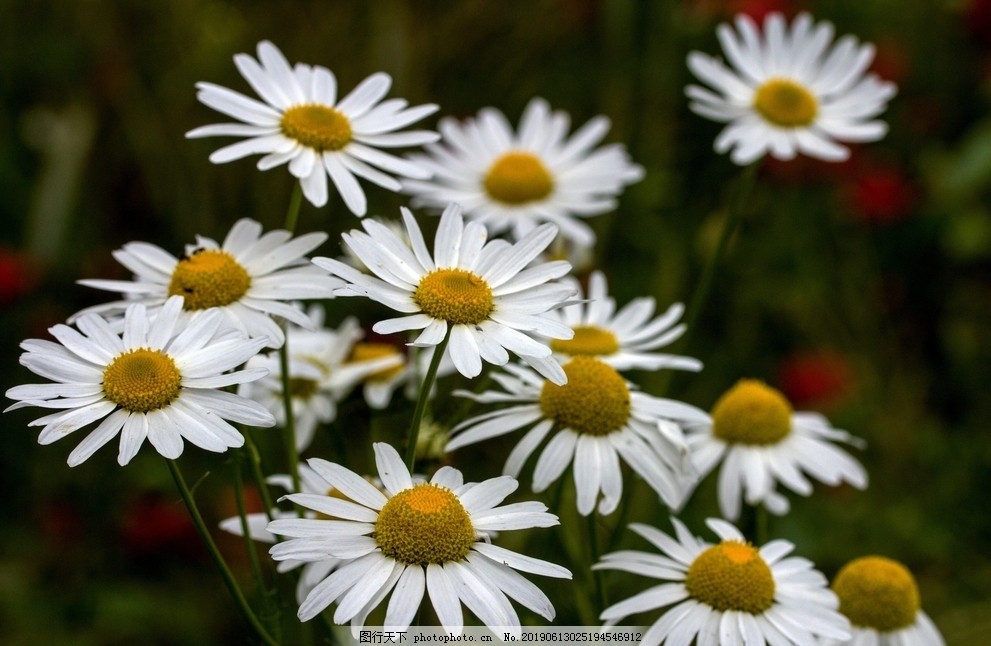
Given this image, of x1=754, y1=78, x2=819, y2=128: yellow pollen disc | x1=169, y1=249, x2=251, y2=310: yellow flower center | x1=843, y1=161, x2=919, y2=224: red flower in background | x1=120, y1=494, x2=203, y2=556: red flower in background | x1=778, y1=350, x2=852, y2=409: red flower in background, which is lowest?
x1=169, y1=249, x2=251, y2=310: yellow flower center

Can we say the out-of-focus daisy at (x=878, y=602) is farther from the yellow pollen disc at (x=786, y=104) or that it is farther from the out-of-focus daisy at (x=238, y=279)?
the yellow pollen disc at (x=786, y=104)

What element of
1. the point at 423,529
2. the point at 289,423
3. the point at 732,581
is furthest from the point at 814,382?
the point at 423,529

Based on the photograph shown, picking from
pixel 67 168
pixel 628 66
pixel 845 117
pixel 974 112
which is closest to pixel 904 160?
pixel 974 112

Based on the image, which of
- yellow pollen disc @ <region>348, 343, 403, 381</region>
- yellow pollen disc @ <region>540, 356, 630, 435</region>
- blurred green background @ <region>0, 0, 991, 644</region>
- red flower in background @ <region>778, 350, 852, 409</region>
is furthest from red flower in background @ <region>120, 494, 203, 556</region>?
red flower in background @ <region>778, 350, 852, 409</region>

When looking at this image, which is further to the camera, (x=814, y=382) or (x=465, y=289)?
(x=814, y=382)

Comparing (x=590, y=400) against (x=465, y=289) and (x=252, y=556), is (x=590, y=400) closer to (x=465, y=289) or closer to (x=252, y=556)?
(x=465, y=289)

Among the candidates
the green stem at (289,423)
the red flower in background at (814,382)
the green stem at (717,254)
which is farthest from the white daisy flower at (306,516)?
the red flower in background at (814,382)

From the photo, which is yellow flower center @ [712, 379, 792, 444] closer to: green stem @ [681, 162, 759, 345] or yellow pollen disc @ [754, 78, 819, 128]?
green stem @ [681, 162, 759, 345]
